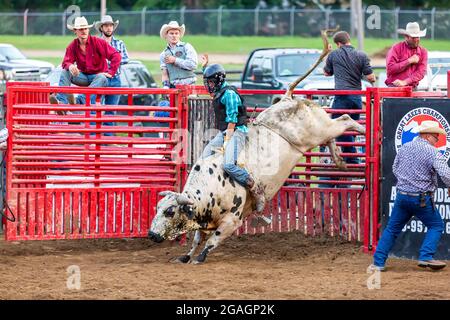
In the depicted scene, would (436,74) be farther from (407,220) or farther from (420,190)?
(420,190)

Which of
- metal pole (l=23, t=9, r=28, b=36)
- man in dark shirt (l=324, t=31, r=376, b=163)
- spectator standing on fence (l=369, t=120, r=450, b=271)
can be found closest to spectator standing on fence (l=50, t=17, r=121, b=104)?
man in dark shirt (l=324, t=31, r=376, b=163)

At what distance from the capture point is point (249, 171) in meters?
11.9

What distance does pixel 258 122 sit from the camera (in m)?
12.2

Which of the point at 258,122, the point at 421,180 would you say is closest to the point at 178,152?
the point at 258,122

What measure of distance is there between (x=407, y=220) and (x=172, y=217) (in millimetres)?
2367

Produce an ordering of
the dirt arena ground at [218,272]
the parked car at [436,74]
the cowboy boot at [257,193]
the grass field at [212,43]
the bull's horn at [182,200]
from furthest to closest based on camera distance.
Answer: the grass field at [212,43], the parked car at [436,74], the cowboy boot at [257,193], the bull's horn at [182,200], the dirt arena ground at [218,272]

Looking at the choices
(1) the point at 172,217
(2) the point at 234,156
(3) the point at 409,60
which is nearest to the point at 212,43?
(3) the point at 409,60

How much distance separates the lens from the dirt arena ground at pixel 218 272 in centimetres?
992

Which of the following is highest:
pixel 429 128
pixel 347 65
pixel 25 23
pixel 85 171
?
pixel 25 23

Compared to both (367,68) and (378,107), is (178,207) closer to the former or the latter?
(378,107)

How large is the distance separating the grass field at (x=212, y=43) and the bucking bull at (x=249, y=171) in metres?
35.5

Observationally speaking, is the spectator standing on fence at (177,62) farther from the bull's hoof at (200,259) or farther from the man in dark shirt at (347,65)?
the bull's hoof at (200,259)

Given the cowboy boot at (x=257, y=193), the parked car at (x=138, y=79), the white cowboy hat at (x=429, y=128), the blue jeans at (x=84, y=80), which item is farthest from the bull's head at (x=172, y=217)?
the parked car at (x=138, y=79)

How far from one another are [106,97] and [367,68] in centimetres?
348
